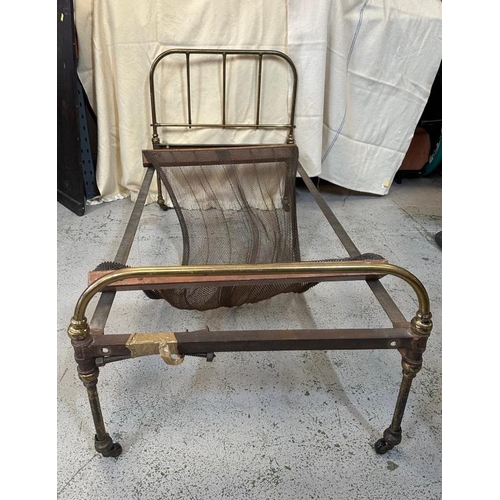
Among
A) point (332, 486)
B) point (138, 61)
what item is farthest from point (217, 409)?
point (138, 61)

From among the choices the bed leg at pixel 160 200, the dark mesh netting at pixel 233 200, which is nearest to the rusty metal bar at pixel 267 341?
the dark mesh netting at pixel 233 200

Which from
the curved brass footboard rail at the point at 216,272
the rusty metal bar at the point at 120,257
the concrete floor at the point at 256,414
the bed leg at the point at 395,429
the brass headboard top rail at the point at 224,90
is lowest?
the concrete floor at the point at 256,414

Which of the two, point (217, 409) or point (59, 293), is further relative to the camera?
point (59, 293)

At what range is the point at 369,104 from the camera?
7.69ft

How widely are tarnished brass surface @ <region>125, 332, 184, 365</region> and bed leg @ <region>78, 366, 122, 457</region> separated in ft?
0.40

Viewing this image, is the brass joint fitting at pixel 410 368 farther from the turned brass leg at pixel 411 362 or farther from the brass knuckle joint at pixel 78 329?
the brass knuckle joint at pixel 78 329

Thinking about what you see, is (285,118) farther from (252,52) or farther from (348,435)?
(348,435)

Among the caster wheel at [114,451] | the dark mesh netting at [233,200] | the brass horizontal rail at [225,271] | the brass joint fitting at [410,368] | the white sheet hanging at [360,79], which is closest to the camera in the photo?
the brass horizontal rail at [225,271]

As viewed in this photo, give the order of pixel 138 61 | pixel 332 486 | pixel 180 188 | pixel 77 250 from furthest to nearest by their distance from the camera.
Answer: pixel 138 61 < pixel 77 250 < pixel 180 188 < pixel 332 486

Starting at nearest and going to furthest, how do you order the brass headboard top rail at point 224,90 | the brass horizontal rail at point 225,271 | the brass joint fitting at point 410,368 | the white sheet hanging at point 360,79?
1. the brass horizontal rail at point 225,271
2. the brass joint fitting at point 410,368
3. the brass headboard top rail at point 224,90
4. the white sheet hanging at point 360,79

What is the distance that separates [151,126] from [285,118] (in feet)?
2.37

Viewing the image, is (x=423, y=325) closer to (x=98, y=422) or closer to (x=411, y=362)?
(x=411, y=362)

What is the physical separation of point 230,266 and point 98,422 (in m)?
0.52

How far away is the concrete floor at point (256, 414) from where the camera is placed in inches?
40.6
